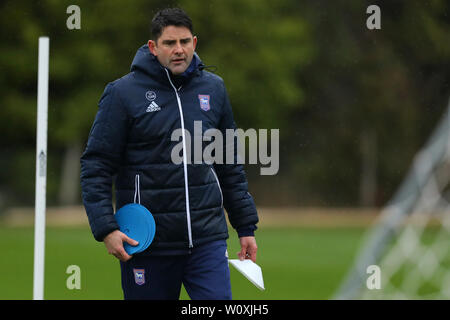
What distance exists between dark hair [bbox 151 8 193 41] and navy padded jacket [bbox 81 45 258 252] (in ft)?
0.45

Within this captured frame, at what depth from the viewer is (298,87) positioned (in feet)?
94.6

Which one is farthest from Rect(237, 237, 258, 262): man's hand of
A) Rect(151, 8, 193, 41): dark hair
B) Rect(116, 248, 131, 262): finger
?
Rect(151, 8, 193, 41): dark hair

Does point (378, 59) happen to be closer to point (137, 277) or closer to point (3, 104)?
point (3, 104)

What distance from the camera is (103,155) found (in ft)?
14.0

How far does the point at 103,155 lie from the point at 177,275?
665 millimetres

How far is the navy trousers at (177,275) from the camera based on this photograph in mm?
4301

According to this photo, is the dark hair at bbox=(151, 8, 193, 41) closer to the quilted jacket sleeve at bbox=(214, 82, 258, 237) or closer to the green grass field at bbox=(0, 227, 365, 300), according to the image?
the quilted jacket sleeve at bbox=(214, 82, 258, 237)

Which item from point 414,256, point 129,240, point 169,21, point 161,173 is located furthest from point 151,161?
point 414,256

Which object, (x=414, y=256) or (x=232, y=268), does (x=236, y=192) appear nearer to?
(x=232, y=268)

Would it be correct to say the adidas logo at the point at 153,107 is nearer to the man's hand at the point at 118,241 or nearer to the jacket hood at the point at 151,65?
the jacket hood at the point at 151,65

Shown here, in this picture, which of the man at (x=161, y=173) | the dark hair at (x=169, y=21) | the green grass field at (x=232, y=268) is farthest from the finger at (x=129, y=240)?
the green grass field at (x=232, y=268)

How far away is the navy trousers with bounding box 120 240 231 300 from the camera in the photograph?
430 cm
